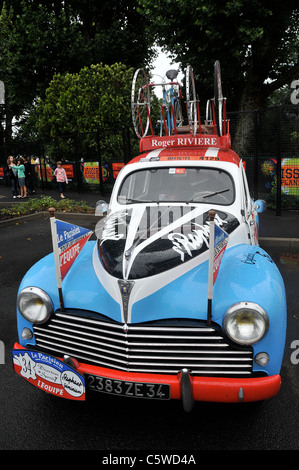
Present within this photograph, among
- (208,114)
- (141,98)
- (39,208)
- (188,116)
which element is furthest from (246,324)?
(39,208)

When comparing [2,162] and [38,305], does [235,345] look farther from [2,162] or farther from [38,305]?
[2,162]

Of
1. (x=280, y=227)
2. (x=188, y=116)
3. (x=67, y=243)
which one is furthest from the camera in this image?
(x=280, y=227)

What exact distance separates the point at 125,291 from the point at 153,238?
27.9 inches

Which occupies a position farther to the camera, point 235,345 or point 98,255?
point 98,255

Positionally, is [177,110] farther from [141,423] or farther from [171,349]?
[141,423]

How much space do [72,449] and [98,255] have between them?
1484 millimetres

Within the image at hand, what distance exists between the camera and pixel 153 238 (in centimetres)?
326

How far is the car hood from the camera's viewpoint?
9.55ft

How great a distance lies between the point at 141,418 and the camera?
3010mm

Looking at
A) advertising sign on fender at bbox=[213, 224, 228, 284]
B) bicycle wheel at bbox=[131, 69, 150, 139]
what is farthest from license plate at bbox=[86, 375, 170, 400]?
bicycle wheel at bbox=[131, 69, 150, 139]

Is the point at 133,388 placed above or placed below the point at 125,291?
below

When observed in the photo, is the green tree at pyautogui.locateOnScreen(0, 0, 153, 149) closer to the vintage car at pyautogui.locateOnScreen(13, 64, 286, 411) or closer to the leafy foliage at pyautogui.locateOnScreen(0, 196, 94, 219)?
the leafy foliage at pyautogui.locateOnScreen(0, 196, 94, 219)

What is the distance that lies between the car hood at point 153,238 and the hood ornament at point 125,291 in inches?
2.5
